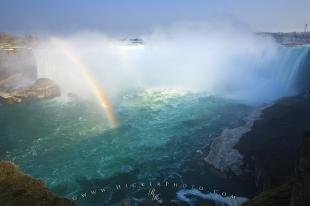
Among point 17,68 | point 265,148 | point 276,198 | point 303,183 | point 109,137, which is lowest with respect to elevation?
point 109,137

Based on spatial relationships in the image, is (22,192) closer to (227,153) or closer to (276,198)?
(276,198)

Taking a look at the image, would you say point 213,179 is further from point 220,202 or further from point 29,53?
point 29,53

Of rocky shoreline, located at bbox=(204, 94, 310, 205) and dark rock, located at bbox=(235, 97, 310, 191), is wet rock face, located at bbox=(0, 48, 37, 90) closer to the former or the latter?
rocky shoreline, located at bbox=(204, 94, 310, 205)

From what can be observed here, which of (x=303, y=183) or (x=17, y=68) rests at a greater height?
(x=303, y=183)

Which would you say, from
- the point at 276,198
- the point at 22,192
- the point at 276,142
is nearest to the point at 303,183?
the point at 276,198

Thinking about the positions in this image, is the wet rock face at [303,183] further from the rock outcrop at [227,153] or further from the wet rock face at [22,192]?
the rock outcrop at [227,153]

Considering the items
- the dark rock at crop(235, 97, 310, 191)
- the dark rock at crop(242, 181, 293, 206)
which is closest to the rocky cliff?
the dark rock at crop(235, 97, 310, 191)

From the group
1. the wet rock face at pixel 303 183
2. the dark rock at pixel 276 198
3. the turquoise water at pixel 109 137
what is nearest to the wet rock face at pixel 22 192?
the turquoise water at pixel 109 137

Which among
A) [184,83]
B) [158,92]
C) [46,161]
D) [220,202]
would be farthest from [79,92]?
[220,202]
